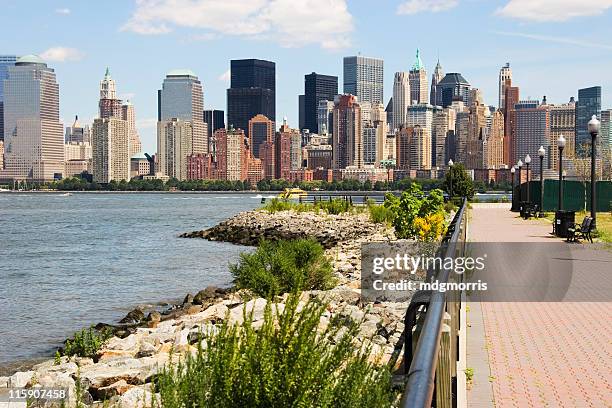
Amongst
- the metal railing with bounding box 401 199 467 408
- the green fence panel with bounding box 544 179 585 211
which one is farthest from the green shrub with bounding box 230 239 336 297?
the green fence panel with bounding box 544 179 585 211

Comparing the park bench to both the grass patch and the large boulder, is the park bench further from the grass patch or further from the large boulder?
the grass patch

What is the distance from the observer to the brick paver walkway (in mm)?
7268

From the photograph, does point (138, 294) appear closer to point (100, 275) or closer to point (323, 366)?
point (100, 275)

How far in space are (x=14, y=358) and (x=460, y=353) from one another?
922 cm

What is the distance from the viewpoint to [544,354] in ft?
29.3

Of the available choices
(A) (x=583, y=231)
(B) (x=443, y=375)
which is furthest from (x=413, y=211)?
(B) (x=443, y=375)

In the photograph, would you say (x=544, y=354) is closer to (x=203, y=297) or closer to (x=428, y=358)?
(x=428, y=358)

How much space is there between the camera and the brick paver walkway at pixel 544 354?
7268 mm

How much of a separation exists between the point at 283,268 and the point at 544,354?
26.4 ft

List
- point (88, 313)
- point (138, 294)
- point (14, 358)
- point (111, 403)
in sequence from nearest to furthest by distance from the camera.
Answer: point (111, 403), point (14, 358), point (88, 313), point (138, 294)

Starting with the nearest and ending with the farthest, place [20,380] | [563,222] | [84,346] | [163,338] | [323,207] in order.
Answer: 1. [20,380]
2. [163,338]
3. [84,346]
4. [563,222]
5. [323,207]

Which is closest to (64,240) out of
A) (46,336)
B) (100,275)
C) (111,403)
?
(100,275)

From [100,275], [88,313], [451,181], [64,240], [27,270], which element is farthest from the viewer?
[451,181]

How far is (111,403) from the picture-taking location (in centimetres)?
846
